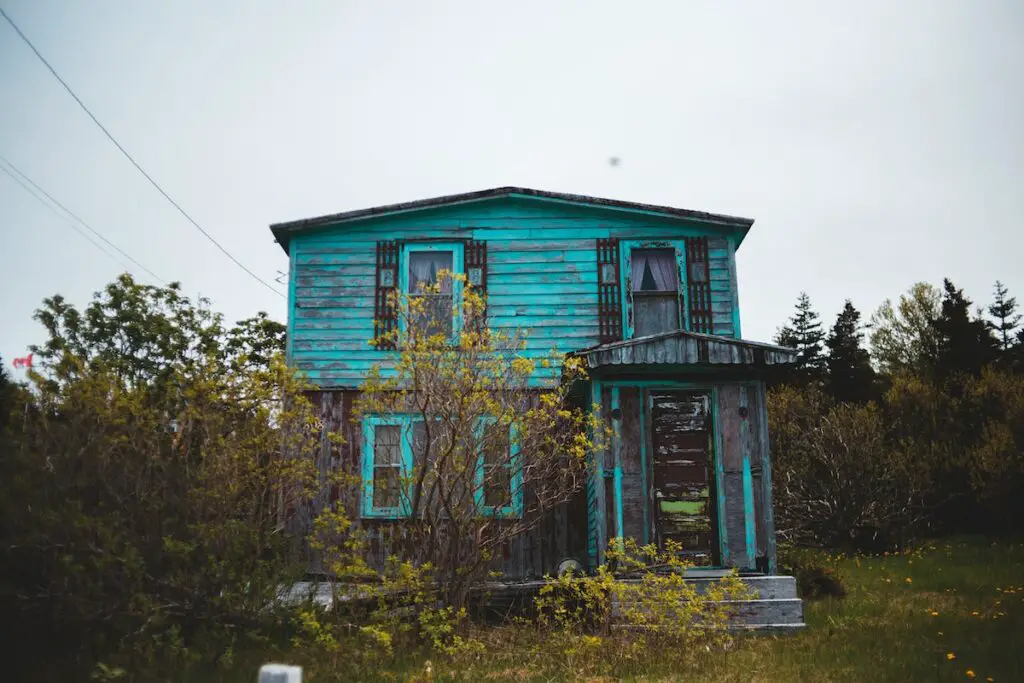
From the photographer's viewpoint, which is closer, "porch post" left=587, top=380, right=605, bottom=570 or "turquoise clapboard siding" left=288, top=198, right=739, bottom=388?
"porch post" left=587, top=380, right=605, bottom=570

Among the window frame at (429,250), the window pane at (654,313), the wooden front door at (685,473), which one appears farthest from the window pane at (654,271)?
the window frame at (429,250)

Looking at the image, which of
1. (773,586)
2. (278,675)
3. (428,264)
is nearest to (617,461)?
(773,586)

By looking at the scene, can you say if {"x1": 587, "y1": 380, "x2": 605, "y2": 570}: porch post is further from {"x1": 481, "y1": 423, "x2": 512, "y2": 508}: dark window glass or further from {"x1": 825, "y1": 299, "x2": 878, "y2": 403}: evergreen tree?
{"x1": 825, "y1": 299, "x2": 878, "y2": 403}: evergreen tree

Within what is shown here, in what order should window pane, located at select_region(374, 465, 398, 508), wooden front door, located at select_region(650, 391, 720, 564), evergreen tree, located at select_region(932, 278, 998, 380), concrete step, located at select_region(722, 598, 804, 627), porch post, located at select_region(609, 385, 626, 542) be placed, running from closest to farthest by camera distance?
window pane, located at select_region(374, 465, 398, 508) → concrete step, located at select_region(722, 598, 804, 627) → porch post, located at select_region(609, 385, 626, 542) → wooden front door, located at select_region(650, 391, 720, 564) → evergreen tree, located at select_region(932, 278, 998, 380)

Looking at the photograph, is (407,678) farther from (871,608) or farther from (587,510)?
(871,608)

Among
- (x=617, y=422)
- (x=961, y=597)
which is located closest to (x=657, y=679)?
(x=617, y=422)

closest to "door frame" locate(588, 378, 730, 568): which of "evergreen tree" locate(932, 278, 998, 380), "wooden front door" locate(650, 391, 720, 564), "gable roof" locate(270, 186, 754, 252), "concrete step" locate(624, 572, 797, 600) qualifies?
"wooden front door" locate(650, 391, 720, 564)

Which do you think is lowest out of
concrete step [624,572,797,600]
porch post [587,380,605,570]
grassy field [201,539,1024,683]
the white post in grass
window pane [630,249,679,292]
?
grassy field [201,539,1024,683]

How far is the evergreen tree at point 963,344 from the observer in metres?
23.6

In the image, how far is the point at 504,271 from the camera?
42.9 feet

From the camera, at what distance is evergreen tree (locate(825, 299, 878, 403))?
30.0 metres

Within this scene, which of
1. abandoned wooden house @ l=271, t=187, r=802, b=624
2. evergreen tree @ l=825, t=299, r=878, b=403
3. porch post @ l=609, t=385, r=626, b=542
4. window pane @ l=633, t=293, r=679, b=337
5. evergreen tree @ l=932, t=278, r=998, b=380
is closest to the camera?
porch post @ l=609, t=385, r=626, b=542

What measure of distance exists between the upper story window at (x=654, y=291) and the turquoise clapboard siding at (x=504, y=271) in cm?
35

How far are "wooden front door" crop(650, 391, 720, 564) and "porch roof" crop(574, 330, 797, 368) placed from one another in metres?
1.09
